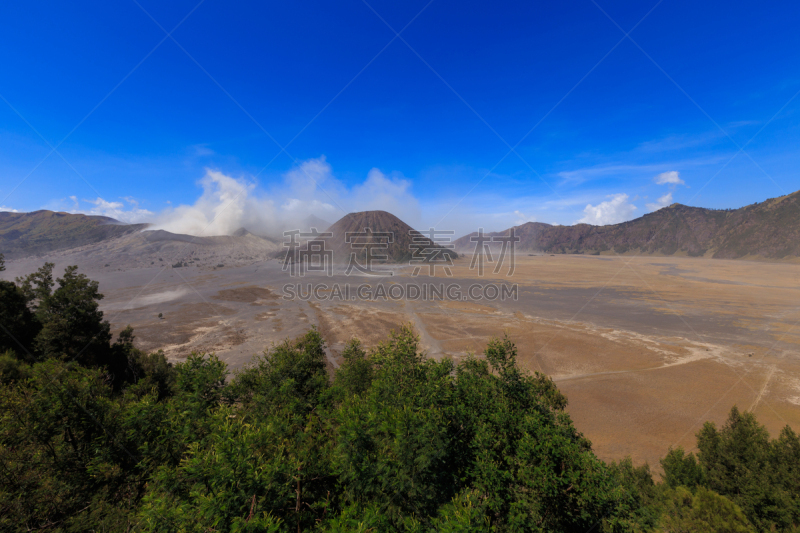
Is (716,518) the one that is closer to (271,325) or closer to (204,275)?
(271,325)

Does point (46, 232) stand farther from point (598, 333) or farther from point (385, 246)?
point (598, 333)

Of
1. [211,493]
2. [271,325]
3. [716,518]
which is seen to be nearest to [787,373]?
[716,518]

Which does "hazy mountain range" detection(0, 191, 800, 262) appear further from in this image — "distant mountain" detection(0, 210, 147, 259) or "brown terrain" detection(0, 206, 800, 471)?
"brown terrain" detection(0, 206, 800, 471)

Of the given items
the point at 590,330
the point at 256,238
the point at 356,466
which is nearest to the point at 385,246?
the point at 256,238

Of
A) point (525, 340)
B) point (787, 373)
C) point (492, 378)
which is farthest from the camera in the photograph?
point (525, 340)

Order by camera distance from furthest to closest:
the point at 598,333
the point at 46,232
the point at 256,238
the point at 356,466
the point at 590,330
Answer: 1. the point at 256,238
2. the point at 46,232
3. the point at 590,330
4. the point at 598,333
5. the point at 356,466

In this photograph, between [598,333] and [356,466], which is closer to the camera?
[356,466]

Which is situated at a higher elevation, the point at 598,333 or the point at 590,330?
the point at 590,330
